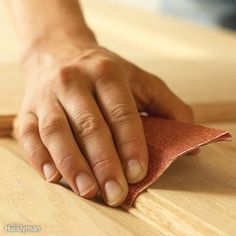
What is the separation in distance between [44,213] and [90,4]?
1.70 m

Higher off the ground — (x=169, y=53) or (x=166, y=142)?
(x=166, y=142)

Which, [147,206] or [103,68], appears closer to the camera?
[147,206]

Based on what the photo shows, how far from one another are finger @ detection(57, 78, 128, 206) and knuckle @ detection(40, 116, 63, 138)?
0.7 inches

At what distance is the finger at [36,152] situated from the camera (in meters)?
0.82

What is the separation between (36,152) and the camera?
32.8 inches

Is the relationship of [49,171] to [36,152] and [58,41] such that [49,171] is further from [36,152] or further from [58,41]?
[58,41]

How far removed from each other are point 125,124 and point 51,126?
0.32 ft

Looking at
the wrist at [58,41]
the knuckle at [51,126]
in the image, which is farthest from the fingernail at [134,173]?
the wrist at [58,41]

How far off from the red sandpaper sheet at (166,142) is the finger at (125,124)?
1 cm

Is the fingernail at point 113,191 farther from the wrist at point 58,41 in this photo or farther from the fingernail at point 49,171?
the wrist at point 58,41

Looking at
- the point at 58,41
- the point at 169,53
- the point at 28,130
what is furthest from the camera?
the point at 169,53

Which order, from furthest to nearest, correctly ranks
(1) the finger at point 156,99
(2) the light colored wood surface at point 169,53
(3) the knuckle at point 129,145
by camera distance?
(2) the light colored wood surface at point 169,53, (1) the finger at point 156,99, (3) the knuckle at point 129,145

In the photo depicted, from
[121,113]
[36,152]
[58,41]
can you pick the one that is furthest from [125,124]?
[58,41]

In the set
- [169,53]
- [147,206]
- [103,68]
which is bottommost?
[169,53]
